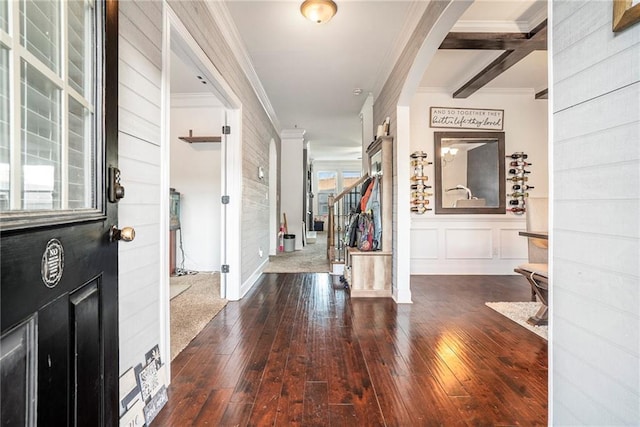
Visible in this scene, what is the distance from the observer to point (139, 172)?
1.32 meters

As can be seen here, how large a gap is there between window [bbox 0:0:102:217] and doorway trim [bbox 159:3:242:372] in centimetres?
76

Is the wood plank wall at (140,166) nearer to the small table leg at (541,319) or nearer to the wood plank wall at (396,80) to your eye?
the wood plank wall at (396,80)

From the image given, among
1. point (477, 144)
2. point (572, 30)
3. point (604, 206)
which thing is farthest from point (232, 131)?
point (477, 144)

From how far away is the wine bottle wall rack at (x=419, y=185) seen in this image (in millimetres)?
4129

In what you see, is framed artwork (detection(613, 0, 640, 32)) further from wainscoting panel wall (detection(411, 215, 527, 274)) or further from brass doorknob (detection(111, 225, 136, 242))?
wainscoting panel wall (detection(411, 215, 527, 274))

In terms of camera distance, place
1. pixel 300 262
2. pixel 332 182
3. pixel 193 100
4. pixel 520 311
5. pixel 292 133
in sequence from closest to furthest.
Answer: pixel 520 311 < pixel 193 100 < pixel 300 262 < pixel 292 133 < pixel 332 182

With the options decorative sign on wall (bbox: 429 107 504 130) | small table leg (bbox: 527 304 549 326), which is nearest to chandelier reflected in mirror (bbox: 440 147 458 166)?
decorative sign on wall (bbox: 429 107 504 130)

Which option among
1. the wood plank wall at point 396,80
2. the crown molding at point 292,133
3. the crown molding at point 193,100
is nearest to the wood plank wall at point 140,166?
the wood plank wall at point 396,80

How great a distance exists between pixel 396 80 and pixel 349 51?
61cm

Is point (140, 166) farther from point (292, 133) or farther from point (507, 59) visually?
point (292, 133)

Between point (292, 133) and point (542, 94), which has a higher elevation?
point (292, 133)

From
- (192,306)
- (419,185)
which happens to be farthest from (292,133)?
(192,306)

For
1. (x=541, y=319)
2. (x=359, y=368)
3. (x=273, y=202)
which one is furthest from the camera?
(x=273, y=202)

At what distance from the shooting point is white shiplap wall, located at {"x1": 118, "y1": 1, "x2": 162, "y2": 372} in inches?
47.4
